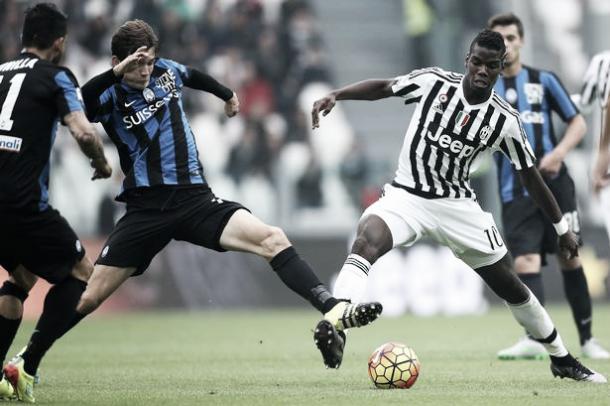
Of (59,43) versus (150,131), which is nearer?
(59,43)

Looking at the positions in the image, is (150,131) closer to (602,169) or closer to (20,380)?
(20,380)

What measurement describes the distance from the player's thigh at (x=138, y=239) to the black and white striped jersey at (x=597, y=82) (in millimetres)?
3326

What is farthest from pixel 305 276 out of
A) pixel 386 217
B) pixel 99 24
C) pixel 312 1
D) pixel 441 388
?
pixel 312 1

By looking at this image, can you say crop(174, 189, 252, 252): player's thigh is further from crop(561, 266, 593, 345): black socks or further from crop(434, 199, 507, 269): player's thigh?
crop(561, 266, 593, 345): black socks

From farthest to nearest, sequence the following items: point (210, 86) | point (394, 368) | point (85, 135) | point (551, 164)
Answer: point (551, 164) → point (210, 86) → point (394, 368) → point (85, 135)

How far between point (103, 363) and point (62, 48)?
11.3 ft

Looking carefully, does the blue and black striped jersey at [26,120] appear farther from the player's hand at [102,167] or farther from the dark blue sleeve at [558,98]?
the dark blue sleeve at [558,98]

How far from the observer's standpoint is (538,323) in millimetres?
7289

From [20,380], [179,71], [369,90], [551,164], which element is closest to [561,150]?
[551,164]

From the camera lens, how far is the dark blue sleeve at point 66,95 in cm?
623

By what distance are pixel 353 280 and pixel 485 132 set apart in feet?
4.19

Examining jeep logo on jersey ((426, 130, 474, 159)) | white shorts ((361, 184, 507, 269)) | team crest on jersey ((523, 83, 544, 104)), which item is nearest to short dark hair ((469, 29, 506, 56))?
jeep logo on jersey ((426, 130, 474, 159))

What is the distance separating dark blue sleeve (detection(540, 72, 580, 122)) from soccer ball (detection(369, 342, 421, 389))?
3.33 metres

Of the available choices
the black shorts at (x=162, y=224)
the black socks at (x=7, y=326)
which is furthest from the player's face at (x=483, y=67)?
the black socks at (x=7, y=326)
